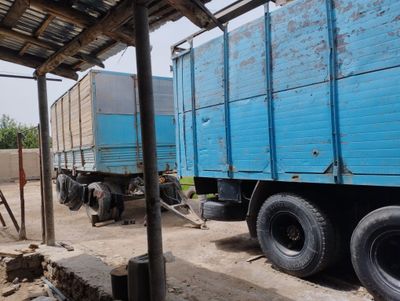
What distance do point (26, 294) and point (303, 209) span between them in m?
3.59

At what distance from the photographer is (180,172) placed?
259 inches

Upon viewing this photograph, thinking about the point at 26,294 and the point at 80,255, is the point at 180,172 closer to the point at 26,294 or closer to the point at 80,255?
the point at 80,255

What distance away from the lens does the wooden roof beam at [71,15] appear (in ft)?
11.1

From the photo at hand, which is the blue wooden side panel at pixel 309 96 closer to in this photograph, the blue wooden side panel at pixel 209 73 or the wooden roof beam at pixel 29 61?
the blue wooden side panel at pixel 209 73

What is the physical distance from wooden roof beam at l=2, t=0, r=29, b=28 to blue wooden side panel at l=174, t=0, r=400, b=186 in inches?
107

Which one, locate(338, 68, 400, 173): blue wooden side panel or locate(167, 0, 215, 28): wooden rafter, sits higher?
locate(167, 0, 215, 28): wooden rafter

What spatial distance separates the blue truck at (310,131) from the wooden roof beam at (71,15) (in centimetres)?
187

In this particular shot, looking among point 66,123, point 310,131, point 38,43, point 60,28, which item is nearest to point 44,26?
point 60,28

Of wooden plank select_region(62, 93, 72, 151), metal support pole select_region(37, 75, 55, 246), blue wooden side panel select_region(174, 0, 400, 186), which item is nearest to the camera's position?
blue wooden side panel select_region(174, 0, 400, 186)

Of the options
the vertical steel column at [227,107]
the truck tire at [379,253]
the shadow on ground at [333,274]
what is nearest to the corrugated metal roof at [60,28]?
the vertical steel column at [227,107]

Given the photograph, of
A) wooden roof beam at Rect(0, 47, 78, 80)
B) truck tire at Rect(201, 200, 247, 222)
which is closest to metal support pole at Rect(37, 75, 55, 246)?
wooden roof beam at Rect(0, 47, 78, 80)

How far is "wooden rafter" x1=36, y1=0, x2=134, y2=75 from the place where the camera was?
3338mm

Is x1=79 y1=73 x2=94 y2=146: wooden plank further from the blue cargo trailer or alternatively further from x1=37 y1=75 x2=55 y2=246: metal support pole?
x1=37 y1=75 x2=55 y2=246: metal support pole

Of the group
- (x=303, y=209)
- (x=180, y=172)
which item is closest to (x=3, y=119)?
(x=180, y=172)
